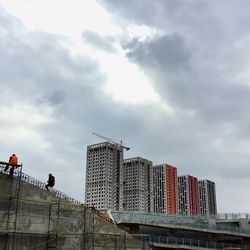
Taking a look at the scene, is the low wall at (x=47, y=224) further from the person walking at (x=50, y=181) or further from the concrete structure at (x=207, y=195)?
the concrete structure at (x=207, y=195)

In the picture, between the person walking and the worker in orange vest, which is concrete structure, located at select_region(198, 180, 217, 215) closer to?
the person walking

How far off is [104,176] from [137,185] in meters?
13.2

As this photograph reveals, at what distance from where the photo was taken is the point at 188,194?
137m

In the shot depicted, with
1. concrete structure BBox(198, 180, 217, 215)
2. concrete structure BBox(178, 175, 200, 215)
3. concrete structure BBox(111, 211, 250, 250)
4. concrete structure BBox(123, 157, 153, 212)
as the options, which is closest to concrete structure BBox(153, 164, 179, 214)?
concrete structure BBox(178, 175, 200, 215)

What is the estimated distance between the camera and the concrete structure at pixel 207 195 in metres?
138

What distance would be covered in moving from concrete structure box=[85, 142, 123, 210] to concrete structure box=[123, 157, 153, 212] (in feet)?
11.9

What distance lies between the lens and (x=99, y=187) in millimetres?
137750

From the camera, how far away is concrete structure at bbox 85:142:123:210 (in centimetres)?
13550

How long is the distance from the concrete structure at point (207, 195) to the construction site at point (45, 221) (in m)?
118

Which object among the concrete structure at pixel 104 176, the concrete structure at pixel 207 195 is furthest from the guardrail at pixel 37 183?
the concrete structure at pixel 207 195

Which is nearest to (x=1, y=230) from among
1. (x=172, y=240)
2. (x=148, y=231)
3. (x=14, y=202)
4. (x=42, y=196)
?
(x=14, y=202)

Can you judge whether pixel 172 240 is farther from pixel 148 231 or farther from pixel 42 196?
pixel 42 196

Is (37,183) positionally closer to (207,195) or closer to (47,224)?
(47,224)

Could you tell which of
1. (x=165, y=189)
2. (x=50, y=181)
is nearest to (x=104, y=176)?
(x=165, y=189)
